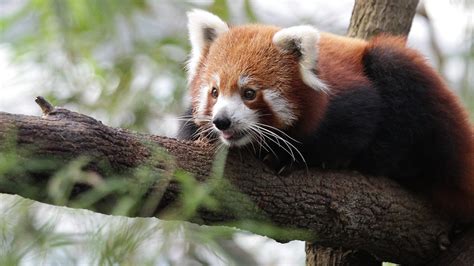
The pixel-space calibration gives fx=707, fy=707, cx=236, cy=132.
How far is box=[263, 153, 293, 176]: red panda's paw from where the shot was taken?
2816 mm

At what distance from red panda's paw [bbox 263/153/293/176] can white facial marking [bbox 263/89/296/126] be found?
0.51 feet

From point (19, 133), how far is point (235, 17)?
0.74 m

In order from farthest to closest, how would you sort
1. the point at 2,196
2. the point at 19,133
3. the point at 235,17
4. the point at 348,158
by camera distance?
the point at 348,158, the point at 19,133, the point at 235,17, the point at 2,196

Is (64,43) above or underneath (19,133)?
above

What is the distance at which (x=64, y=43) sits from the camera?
1.20 meters

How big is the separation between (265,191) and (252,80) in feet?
1.61

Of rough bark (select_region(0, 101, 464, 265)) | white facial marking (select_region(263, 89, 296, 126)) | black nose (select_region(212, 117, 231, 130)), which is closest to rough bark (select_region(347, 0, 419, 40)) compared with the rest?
rough bark (select_region(0, 101, 464, 265))

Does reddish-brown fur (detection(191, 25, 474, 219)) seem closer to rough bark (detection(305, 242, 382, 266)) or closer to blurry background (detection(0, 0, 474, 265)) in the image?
rough bark (detection(305, 242, 382, 266))

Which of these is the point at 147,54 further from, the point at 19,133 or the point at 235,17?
the point at 19,133

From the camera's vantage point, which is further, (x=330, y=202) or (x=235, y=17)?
(x=330, y=202)

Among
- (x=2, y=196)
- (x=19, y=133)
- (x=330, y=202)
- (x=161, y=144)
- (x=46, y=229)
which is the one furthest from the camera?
(x=330, y=202)

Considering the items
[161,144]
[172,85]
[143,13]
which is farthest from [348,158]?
[143,13]

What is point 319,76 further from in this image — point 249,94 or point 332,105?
point 249,94

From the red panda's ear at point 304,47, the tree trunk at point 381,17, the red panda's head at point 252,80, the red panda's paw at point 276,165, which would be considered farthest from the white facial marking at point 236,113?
the tree trunk at point 381,17
